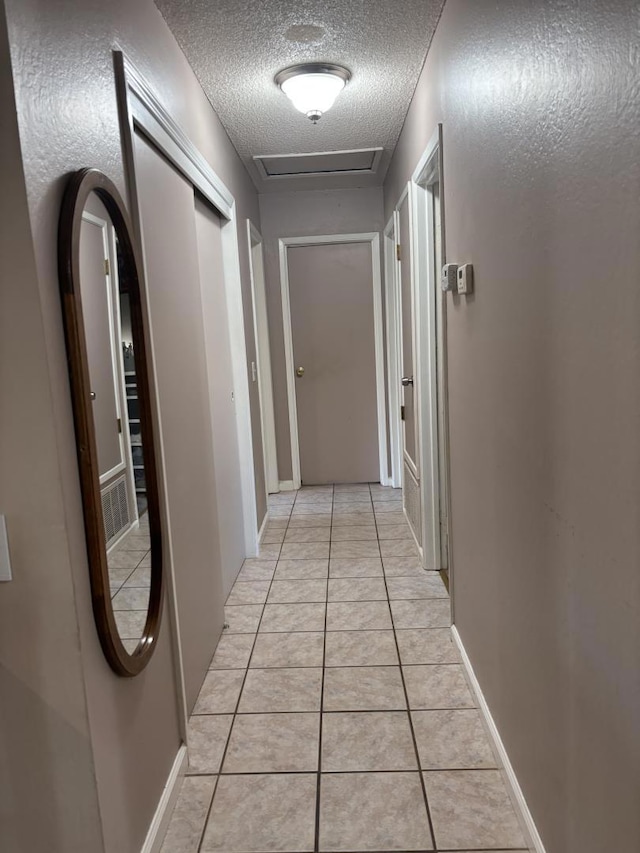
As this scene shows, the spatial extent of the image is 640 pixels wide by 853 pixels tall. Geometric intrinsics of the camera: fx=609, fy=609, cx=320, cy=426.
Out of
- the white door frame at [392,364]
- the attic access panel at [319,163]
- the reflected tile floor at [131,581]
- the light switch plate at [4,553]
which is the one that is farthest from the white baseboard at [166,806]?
the attic access panel at [319,163]

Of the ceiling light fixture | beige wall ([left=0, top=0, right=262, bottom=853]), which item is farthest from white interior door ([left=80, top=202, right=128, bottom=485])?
the ceiling light fixture

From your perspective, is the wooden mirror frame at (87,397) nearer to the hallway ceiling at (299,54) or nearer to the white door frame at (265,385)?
the hallway ceiling at (299,54)

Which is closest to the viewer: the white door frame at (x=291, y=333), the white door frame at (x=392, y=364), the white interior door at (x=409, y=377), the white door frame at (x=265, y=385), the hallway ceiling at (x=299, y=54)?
the hallway ceiling at (x=299, y=54)

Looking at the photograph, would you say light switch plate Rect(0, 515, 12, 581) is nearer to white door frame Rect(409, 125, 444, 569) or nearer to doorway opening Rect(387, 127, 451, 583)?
doorway opening Rect(387, 127, 451, 583)

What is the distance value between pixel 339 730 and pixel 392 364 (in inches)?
123

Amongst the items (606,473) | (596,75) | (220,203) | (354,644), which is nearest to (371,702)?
(354,644)

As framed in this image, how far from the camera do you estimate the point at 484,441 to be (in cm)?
184

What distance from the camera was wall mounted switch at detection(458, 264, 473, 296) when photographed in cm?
191

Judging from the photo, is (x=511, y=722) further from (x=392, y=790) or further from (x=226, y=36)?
(x=226, y=36)

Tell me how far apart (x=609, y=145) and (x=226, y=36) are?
1854 mm

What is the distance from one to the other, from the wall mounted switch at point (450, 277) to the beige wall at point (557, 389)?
151mm

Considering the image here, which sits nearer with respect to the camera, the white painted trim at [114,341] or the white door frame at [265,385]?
the white painted trim at [114,341]

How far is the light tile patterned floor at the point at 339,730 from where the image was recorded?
5.26ft

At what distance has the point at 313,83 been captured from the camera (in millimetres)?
2617
